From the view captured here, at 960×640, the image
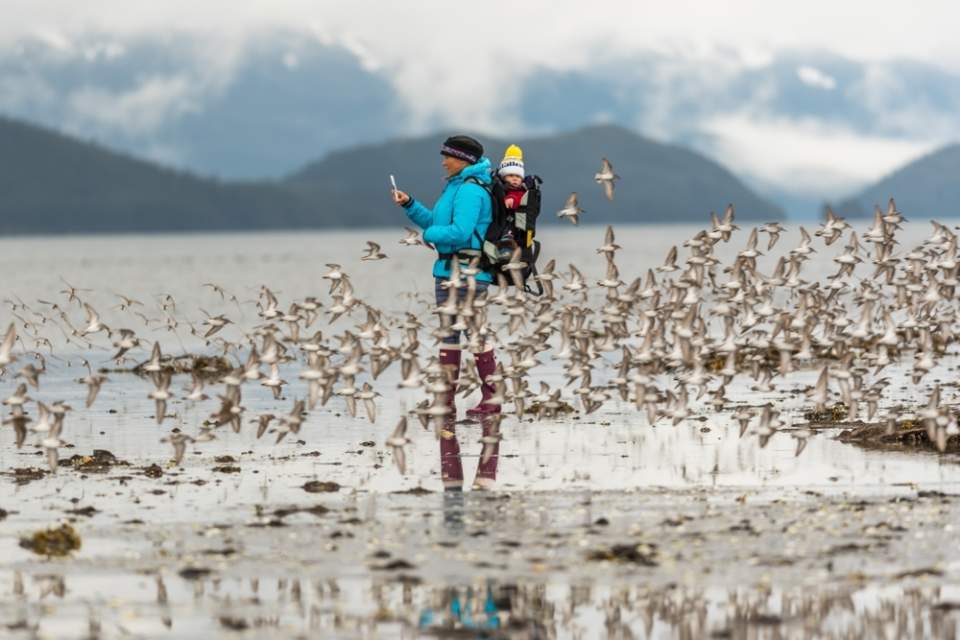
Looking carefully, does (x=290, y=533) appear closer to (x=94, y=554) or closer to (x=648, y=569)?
(x=94, y=554)

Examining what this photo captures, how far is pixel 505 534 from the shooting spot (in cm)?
1302

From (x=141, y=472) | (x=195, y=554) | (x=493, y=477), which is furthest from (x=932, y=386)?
(x=195, y=554)

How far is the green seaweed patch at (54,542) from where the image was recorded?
40.9ft

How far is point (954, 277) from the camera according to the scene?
64.7 feet

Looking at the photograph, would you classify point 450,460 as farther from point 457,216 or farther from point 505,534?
point 505,534

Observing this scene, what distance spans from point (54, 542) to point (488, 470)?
492 cm

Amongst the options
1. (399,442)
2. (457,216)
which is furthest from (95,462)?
(457,216)

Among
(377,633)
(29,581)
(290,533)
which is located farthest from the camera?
(290,533)

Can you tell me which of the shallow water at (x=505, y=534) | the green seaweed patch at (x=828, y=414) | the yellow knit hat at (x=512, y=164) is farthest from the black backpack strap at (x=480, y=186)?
the green seaweed patch at (x=828, y=414)

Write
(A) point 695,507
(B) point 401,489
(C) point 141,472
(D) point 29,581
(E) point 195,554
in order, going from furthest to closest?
1. (C) point 141,472
2. (B) point 401,489
3. (A) point 695,507
4. (E) point 195,554
5. (D) point 29,581

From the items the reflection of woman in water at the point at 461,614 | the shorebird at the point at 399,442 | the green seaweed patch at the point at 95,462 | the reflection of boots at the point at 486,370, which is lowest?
the reflection of woman in water at the point at 461,614

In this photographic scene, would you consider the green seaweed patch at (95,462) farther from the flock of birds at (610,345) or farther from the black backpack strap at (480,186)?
the black backpack strap at (480,186)

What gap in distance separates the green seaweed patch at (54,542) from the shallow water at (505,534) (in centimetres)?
16

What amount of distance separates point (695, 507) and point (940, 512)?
196 cm
